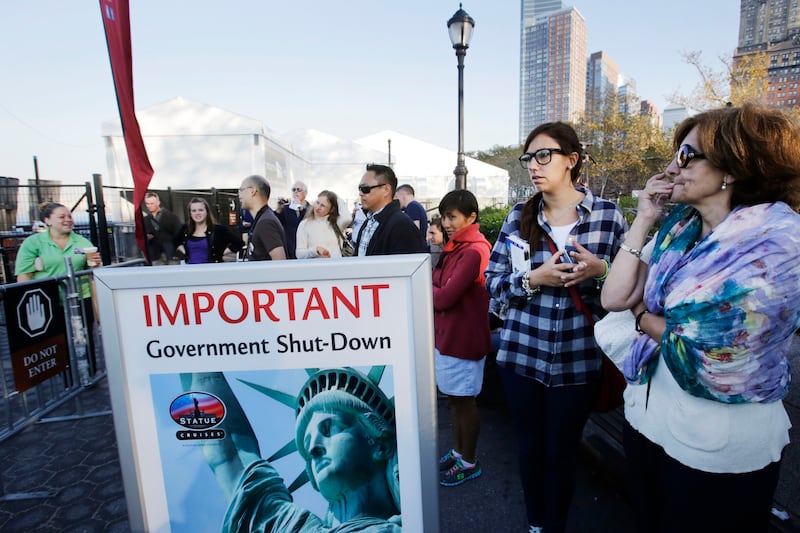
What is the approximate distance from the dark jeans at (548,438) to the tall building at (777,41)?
20.3 m

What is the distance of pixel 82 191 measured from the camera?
8.55 m

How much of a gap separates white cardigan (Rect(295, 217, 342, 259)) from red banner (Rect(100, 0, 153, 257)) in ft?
7.66

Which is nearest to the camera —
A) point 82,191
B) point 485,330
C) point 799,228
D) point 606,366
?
point 799,228

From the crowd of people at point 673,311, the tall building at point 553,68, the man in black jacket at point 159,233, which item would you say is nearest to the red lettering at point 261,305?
the crowd of people at point 673,311

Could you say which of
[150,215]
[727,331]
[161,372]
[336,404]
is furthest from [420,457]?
[150,215]

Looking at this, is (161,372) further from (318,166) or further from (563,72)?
(563,72)

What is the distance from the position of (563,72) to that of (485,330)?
13256cm

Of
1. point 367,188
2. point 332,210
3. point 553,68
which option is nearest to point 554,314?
point 367,188

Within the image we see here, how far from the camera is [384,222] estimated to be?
3135 millimetres

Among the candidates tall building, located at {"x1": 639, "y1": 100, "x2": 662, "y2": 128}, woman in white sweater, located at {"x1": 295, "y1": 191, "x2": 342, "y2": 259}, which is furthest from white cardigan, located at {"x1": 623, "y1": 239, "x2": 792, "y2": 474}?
tall building, located at {"x1": 639, "y1": 100, "x2": 662, "y2": 128}

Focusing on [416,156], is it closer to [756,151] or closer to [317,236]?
[317,236]

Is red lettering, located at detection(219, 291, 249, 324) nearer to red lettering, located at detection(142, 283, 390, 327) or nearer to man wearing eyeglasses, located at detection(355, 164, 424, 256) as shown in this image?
red lettering, located at detection(142, 283, 390, 327)

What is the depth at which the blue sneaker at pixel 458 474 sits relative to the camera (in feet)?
9.71

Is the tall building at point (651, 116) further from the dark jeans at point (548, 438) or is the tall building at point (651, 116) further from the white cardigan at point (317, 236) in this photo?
the dark jeans at point (548, 438)
